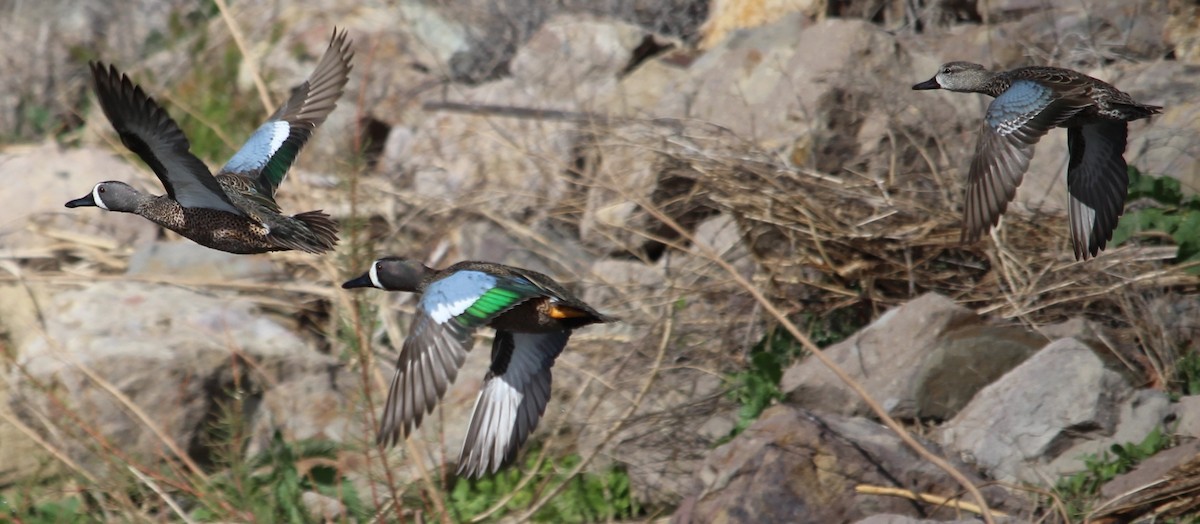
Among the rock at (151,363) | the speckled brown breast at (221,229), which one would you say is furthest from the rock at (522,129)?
the speckled brown breast at (221,229)

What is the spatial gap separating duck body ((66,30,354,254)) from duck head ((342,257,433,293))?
166 mm

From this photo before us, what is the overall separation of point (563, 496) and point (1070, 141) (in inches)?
99.2

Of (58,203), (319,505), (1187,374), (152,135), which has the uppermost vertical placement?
(152,135)

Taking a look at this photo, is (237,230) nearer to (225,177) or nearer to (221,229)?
(221,229)

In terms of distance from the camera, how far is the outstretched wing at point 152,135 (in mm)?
4324

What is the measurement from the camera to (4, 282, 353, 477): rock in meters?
6.63

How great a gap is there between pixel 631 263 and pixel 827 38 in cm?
150

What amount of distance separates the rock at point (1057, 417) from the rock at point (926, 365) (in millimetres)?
333

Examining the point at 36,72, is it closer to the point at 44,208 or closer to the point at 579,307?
the point at 44,208

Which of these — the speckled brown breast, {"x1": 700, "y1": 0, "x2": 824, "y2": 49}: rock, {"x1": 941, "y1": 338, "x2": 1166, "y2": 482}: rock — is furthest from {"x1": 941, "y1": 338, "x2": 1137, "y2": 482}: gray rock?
{"x1": 700, "y1": 0, "x2": 824, "y2": 49}: rock

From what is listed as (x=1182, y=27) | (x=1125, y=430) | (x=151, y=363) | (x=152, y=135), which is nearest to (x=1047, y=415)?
(x=1125, y=430)

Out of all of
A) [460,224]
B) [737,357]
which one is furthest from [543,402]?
[460,224]

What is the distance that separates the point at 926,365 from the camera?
19.7 ft

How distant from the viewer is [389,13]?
10.0 meters
